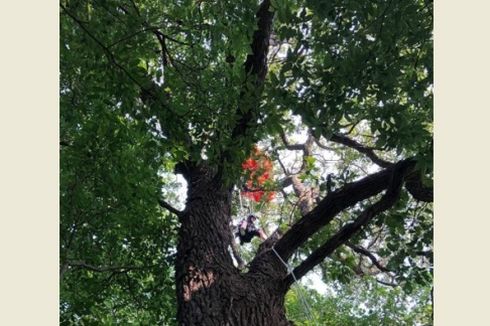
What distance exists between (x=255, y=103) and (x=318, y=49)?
21.3 inches

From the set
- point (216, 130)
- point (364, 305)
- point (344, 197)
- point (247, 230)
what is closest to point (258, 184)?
point (247, 230)

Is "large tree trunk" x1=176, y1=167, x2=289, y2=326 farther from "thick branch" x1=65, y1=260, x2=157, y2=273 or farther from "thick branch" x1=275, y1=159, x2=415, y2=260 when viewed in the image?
"thick branch" x1=65, y1=260, x2=157, y2=273

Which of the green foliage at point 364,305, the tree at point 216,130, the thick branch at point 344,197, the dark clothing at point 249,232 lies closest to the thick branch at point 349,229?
the tree at point 216,130

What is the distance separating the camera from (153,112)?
2646 mm

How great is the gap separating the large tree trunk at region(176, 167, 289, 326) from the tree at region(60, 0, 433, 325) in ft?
0.03

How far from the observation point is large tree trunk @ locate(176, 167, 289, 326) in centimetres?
301

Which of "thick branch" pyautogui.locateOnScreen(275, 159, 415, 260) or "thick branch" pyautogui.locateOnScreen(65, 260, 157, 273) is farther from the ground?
"thick branch" pyautogui.locateOnScreen(65, 260, 157, 273)

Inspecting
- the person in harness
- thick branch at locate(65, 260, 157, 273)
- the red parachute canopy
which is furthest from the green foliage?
thick branch at locate(65, 260, 157, 273)

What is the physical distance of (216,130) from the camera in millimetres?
2836

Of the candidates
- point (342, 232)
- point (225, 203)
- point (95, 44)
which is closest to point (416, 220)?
point (342, 232)

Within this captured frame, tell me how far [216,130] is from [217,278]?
1.05 metres

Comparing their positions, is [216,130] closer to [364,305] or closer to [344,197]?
[344,197]

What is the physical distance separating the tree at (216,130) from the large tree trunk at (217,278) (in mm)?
10

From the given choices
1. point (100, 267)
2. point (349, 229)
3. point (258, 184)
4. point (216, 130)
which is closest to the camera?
point (216, 130)
